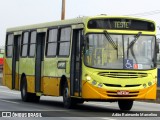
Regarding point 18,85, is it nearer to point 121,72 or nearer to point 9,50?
point 9,50

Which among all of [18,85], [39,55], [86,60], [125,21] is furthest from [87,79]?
[18,85]

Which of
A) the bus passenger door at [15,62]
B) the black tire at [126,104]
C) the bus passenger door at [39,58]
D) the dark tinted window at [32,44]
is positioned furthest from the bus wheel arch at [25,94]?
the black tire at [126,104]

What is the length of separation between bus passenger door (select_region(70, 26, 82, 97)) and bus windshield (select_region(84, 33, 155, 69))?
48cm

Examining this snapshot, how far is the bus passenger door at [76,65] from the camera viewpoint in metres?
21.4

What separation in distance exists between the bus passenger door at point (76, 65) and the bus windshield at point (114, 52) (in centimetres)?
48

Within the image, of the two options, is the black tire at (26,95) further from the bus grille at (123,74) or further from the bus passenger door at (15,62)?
the bus grille at (123,74)

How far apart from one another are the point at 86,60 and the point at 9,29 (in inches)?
374

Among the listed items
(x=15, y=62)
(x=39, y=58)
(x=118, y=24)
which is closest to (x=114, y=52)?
(x=118, y=24)

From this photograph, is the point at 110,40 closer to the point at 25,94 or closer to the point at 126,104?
the point at 126,104

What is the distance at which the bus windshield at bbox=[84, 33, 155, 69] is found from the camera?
21031mm

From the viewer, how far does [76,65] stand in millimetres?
21766

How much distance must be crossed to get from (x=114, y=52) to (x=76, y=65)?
1.40 metres

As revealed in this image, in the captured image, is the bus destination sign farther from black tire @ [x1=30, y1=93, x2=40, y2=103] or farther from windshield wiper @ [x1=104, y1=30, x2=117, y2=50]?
black tire @ [x1=30, y1=93, x2=40, y2=103]

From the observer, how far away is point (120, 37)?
21.2 metres
